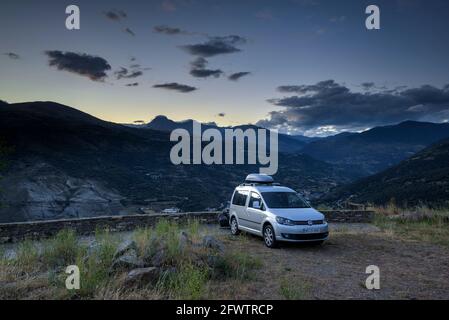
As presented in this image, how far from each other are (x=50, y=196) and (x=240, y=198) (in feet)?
215

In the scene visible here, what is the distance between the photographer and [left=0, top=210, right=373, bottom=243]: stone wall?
13570mm

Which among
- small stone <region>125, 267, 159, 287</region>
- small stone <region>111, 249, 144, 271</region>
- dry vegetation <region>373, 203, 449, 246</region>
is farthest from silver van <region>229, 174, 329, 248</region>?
small stone <region>125, 267, 159, 287</region>

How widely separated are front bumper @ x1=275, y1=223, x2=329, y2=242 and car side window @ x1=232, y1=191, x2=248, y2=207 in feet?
7.99

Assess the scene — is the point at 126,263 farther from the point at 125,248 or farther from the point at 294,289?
the point at 294,289

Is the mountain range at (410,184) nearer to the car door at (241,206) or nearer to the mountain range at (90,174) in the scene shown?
the mountain range at (90,174)

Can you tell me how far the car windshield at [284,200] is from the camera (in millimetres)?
12384

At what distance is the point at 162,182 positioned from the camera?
3556 inches

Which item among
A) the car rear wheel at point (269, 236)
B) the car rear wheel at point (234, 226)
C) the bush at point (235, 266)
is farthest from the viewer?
the car rear wheel at point (234, 226)

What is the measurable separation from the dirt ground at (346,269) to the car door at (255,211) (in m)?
0.59

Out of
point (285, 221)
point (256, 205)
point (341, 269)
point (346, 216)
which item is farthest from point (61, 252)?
point (346, 216)

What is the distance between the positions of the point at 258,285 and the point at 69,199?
70.0 metres

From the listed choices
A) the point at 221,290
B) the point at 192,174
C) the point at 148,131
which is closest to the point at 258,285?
the point at 221,290

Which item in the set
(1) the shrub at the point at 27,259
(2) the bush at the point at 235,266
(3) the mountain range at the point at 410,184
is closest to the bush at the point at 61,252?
(1) the shrub at the point at 27,259
